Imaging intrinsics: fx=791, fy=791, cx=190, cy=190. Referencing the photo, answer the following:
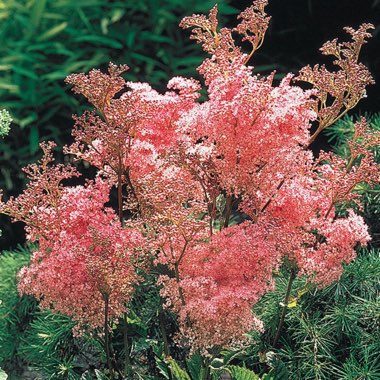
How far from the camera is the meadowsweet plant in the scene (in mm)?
1505

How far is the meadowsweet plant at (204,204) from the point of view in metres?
1.50

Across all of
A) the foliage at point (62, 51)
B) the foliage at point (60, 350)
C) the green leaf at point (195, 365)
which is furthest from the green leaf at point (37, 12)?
the green leaf at point (195, 365)

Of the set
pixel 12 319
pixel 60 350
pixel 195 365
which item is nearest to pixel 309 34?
pixel 12 319

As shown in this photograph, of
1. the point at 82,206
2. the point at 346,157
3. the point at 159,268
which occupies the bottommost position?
the point at 346,157

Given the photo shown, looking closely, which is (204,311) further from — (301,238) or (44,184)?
(44,184)

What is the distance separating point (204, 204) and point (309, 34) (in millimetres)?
2447

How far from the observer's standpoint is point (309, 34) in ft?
12.5

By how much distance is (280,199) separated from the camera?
1.64 m

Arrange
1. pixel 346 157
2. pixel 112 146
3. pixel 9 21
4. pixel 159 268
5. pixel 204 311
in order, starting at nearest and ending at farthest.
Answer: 1. pixel 204 311
2. pixel 112 146
3. pixel 159 268
4. pixel 346 157
5. pixel 9 21

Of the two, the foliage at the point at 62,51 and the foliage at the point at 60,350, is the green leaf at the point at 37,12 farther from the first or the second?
the foliage at the point at 60,350

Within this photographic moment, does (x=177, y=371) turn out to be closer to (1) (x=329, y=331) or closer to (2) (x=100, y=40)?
(1) (x=329, y=331)

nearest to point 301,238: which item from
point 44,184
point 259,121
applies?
point 259,121

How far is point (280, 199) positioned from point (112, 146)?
0.37m

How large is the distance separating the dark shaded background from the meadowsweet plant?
2110 mm
